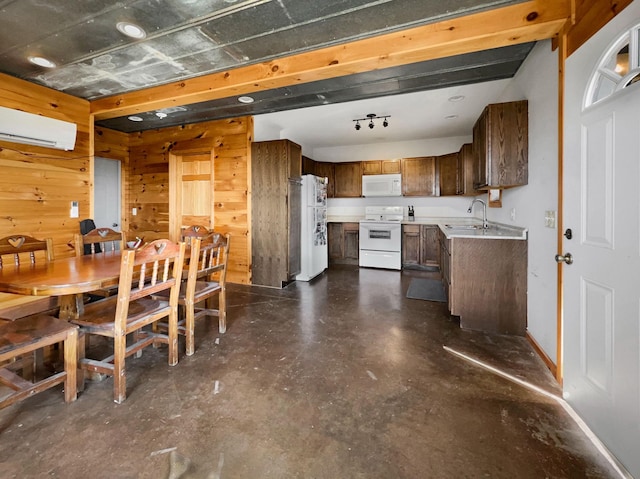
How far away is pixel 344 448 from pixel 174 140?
5.01m

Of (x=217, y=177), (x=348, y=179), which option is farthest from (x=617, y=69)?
(x=348, y=179)

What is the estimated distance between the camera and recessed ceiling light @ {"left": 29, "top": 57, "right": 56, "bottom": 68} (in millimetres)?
2572

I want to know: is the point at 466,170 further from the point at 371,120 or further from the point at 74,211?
the point at 74,211

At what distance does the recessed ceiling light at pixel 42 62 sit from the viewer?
2.57 metres

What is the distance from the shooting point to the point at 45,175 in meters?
3.25

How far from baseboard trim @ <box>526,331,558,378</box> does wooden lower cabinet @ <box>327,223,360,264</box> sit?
3.70 metres

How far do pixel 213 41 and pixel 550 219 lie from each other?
289 cm

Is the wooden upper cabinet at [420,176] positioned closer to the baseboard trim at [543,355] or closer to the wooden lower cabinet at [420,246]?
the wooden lower cabinet at [420,246]

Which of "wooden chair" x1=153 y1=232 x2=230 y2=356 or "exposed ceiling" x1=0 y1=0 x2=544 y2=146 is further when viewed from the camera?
"wooden chair" x1=153 y1=232 x2=230 y2=356

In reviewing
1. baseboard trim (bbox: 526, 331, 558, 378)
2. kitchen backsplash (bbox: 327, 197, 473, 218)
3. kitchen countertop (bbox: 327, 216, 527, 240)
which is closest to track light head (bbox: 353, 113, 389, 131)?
kitchen countertop (bbox: 327, 216, 527, 240)

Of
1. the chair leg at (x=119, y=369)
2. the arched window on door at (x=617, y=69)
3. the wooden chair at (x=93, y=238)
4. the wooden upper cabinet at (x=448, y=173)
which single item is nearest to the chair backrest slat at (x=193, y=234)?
the wooden chair at (x=93, y=238)

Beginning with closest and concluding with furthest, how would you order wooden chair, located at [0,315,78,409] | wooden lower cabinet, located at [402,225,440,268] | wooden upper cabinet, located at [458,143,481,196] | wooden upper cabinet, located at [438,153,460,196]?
wooden chair, located at [0,315,78,409]
wooden upper cabinet, located at [458,143,481,196]
wooden upper cabinet, located at [438,153,460,196]
wooden lower cabinet, located at [402,225,440,268]

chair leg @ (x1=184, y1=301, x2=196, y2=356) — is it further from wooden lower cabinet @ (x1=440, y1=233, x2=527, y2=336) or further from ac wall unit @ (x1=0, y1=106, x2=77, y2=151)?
ac wall unit @ (x1=0, y1=106, x2=77, y2=151)

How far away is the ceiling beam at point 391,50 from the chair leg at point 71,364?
247 centimetres
